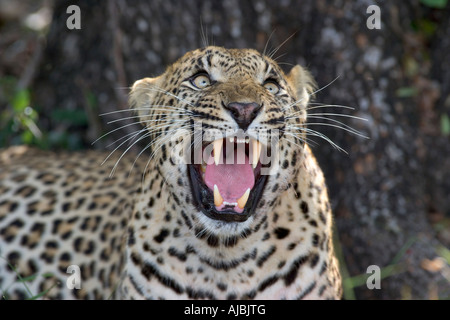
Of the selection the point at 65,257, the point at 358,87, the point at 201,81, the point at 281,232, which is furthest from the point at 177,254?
the point at 358,87

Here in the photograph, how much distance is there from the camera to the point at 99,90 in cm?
670

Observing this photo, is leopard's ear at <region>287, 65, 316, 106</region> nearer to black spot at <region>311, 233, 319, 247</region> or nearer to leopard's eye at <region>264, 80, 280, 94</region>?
leopard's eye at <region>264, 80, 280, 94</region>

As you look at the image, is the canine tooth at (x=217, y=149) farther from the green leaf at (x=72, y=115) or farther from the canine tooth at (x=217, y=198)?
the green leaf at (x=72, y=115)

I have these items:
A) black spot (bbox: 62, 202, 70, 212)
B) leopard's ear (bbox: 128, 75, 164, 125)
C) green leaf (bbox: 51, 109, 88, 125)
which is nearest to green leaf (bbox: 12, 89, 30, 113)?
green leaf (bbox: 51, 109, 88, 125)

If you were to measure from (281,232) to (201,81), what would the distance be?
3.43ft

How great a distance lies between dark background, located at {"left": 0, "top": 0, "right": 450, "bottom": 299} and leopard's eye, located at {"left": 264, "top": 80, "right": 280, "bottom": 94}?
1.78 meters

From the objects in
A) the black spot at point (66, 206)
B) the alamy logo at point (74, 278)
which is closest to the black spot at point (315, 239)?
the alamy logo at point (74, 278)

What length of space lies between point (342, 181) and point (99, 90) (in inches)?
97.8

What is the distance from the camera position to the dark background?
5.93 m

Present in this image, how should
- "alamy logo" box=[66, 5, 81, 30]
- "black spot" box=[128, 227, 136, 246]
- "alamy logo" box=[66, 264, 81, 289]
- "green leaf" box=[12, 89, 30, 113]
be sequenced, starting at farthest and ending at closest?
"green leaf" box=[12, 89, 30, 113]
"alamy logo" box=[66, 5, 81, 30]
"alamy logo" box=[66, 264, 81, 289]
"black spot" box=[128, 227, 136, 246]

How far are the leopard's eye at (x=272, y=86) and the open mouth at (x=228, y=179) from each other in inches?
17.1

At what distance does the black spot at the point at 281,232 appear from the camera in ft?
13.9
